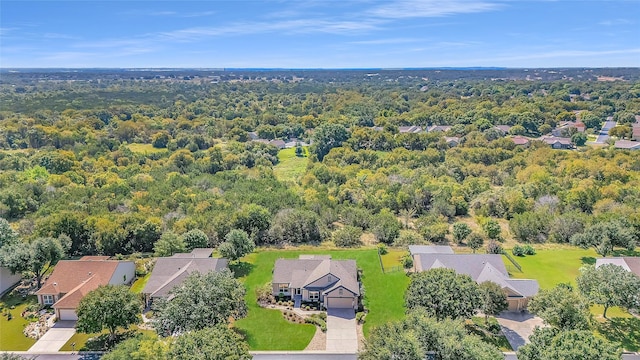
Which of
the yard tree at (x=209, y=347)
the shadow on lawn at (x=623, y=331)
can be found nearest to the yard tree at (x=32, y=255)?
the yard tree at (x=209, y=347)

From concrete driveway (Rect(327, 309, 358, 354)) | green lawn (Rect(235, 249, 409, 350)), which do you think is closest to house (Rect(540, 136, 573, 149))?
green lawn (Rect(235, 249, 409, 350))

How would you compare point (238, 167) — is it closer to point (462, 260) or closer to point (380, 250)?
point (380, 250)

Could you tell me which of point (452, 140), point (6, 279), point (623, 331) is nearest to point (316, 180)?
point (452, 140)

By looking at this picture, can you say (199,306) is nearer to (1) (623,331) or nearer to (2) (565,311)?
(2) (565,311)

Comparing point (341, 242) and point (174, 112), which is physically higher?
point (174, 112)

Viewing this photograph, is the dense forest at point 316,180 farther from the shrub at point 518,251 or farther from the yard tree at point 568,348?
the yard tree at point 568,348

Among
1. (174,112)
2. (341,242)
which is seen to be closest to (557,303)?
(341,242)
